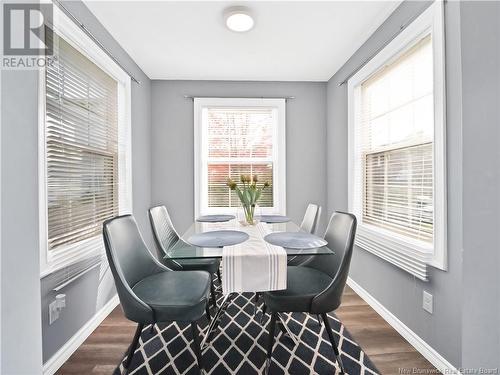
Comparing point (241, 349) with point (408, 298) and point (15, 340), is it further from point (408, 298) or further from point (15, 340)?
point (15, 340)

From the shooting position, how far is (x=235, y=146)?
354 centimetres

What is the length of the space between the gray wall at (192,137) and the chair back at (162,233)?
106 cm

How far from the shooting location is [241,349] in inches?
70.2

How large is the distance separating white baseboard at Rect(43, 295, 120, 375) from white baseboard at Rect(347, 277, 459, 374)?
2.41 metres

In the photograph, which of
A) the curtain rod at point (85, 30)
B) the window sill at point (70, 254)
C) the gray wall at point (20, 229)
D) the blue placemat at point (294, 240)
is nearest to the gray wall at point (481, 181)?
the gray wall at point (20, 229)

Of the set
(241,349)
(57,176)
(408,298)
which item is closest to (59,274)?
(57,176)

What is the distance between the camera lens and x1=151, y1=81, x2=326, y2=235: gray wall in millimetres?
3418

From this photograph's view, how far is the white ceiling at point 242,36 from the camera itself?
201 centimetres

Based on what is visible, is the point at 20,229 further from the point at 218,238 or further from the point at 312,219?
the point at 312,219

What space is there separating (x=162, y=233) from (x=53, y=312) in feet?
2.86

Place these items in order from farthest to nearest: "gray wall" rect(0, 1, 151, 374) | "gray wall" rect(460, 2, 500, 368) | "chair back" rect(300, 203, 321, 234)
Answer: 1. "chair back" rect(300, 203, 321, 234)
2. "gray wall" rect(0, 1, 151, 374)
3. "gray wall" rect(460, 2, 500, 368)

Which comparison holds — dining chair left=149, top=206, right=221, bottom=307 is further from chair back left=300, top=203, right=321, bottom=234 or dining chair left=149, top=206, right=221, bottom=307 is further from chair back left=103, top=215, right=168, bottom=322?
chair back left=300, top=203, right=321, bottom=234

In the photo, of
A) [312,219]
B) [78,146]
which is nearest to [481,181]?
[312,219]

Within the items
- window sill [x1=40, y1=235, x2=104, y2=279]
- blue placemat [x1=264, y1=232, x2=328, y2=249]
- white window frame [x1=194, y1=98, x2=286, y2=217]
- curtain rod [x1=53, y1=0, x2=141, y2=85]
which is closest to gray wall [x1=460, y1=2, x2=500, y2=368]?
blue placemat [x1=264, y1=232, x2=328, y2=249]
